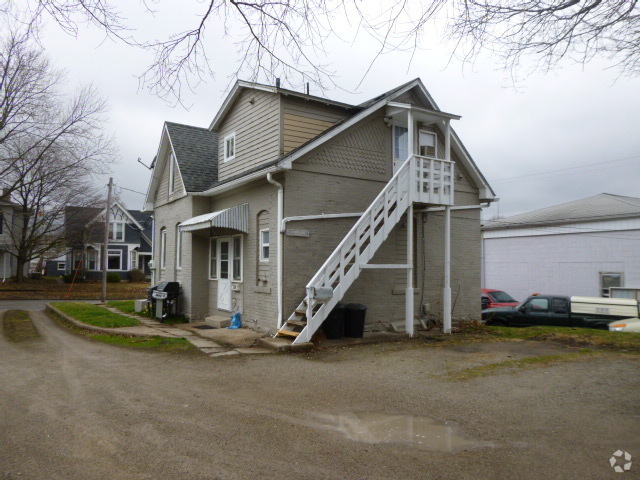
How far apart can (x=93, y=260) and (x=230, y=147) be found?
3561 centimetres

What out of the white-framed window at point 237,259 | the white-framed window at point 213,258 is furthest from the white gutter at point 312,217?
the white-framed window at point 213,258

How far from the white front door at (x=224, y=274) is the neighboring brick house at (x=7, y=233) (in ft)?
87.8

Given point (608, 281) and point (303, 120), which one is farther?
point (608, 281)

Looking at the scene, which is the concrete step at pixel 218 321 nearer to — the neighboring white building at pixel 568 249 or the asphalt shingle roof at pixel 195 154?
the asphalt shingle roof at pixel 195 154

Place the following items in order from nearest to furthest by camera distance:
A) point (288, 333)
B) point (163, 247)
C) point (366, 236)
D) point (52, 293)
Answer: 1. point (288, 333)
2. point (366, 236)
3. point (163, 247)
4. point (52, 293)

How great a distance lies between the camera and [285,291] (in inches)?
475

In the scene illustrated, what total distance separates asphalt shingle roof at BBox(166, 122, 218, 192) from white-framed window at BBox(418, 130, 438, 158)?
282 inches

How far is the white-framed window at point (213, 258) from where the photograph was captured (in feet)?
51.8

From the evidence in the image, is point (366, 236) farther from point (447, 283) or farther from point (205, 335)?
point (205, 335)

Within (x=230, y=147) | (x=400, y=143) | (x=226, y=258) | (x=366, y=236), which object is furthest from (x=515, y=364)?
(x=230, y=147)

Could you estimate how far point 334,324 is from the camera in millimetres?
12047

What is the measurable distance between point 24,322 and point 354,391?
46.2ft

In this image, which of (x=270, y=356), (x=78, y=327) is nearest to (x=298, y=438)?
(x=270, y=356)

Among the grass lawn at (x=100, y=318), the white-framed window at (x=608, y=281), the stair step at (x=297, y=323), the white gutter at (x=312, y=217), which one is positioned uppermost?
the white gutter at (x=312, y=217)
